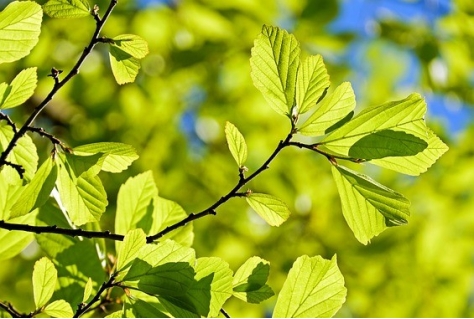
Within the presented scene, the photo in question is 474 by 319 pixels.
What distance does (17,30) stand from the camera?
0.73 metres

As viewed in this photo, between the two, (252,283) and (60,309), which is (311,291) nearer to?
(252,283)

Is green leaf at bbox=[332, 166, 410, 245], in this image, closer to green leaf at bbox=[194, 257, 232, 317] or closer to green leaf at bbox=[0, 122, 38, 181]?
green leaf at bbox=[194, 257, 232, 317]

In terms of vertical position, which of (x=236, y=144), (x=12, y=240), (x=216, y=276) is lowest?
(x=12, y=240)

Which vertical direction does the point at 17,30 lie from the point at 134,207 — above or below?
above

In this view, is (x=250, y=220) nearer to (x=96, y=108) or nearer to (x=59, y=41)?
(x=96, y=108)

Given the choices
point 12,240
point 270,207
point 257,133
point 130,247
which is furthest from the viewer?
point 257,133

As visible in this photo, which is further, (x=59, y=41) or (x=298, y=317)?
(x=59, y=41)

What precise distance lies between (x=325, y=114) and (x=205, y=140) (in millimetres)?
2264

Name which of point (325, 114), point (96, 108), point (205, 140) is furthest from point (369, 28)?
point (325, 114)

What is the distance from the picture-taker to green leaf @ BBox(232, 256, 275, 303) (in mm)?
781

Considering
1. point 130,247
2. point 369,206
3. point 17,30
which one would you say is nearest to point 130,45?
point 17,30

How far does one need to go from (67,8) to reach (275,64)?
260 mm

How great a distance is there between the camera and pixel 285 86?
2.57ft

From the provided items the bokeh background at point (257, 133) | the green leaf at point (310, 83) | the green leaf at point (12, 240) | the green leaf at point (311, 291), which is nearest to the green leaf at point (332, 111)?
the green leaf at point (310, 83)
